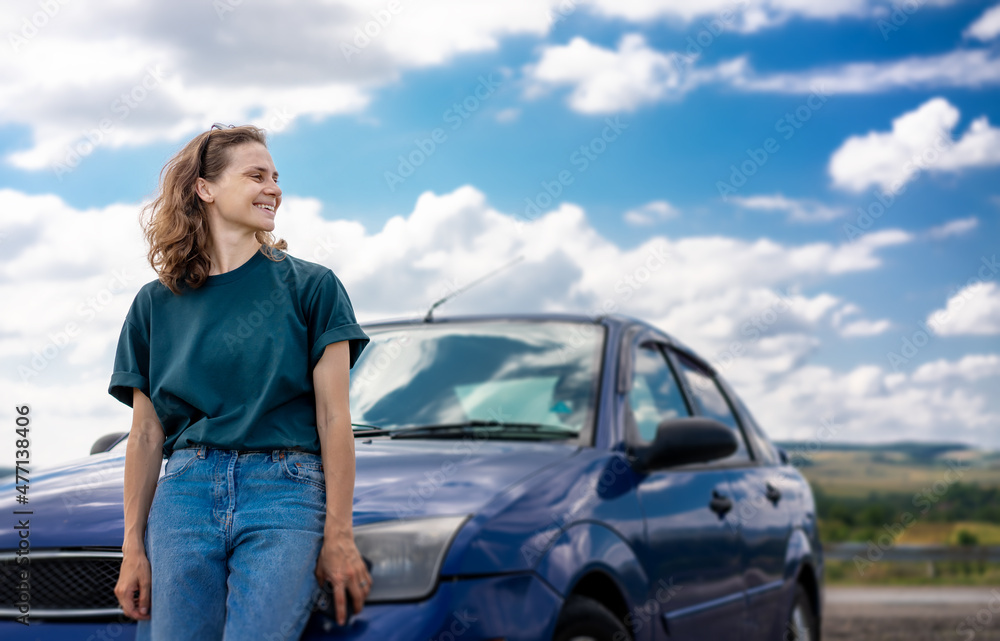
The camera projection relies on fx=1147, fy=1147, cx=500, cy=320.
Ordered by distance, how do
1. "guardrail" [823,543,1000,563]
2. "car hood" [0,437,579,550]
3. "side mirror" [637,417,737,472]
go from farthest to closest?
"guardrail" [823,543,1000,563], "side mirror" [637,417,737,472], "car hood" [0,437,579,550]

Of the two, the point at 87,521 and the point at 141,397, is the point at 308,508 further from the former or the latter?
the point at 87,521

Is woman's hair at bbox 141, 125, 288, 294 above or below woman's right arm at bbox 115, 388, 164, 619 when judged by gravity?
above

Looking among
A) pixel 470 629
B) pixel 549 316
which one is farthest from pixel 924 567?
pixel 470 629

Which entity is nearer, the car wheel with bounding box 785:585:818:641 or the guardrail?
the car wheel with bounding box 785:585:818:641

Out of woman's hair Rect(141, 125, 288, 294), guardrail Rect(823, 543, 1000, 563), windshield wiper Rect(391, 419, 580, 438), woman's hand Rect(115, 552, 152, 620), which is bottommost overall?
guardrail Rect(823, 543, 1000, 563)

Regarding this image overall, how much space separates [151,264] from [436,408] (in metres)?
1.44

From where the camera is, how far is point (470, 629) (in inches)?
110

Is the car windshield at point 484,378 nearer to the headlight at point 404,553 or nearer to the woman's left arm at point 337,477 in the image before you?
the headlight at point 404,553

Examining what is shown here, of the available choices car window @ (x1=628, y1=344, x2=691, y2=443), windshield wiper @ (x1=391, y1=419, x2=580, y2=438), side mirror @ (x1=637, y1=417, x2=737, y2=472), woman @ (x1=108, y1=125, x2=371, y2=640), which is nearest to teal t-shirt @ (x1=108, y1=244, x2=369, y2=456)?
woman @ (x1=108, y1=125, x2=371, y2=640)

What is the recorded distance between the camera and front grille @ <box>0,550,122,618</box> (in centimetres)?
292

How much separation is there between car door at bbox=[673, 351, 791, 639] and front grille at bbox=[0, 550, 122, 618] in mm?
2598

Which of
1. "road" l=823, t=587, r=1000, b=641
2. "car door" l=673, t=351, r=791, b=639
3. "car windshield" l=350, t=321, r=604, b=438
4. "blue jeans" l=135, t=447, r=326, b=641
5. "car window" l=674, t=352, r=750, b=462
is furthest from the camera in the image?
"road" l=823, t=587, r=1000, b=641

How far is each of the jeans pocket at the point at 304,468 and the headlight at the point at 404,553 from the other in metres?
0.21

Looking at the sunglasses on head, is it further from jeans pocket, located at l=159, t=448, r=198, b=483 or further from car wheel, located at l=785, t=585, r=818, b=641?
car wheel, located at l=785, t=585, r=818, b=641
